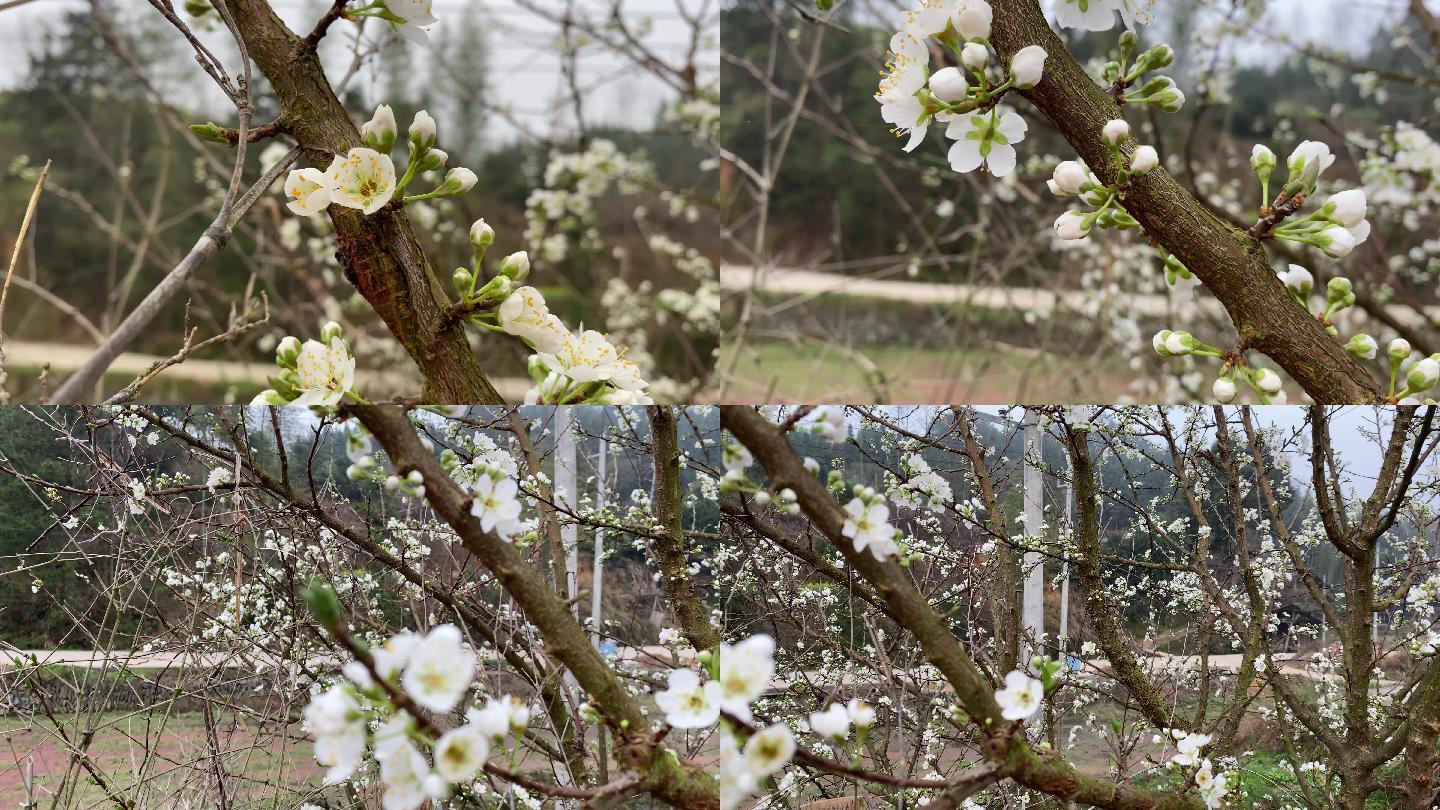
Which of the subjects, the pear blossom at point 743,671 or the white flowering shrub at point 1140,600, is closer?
the pear blossom at point 743,671

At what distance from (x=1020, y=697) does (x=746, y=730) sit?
207 mm

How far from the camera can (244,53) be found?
0.60 meters

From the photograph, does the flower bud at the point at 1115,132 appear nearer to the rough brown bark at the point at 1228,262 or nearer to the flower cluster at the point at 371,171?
the rough brown bark at the point at 1228,262

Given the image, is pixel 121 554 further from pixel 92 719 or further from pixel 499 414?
pixel 499 414

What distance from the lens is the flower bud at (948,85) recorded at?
2.00 ft

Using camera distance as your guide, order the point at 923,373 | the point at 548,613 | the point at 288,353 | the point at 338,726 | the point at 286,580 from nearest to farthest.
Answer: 1. the point at 338,726
2. the point at 288,353
3. the point at 548,613
4. the point at 286,580
5. the point at 923,373

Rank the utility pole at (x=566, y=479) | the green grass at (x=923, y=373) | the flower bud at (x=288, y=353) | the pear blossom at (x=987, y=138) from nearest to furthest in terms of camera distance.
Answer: the flower bud at (x=288, y=353), the pear blossom at (x=987, y=138), the utility pole at (x=566, y=479), the green grass at (x=923, y=373)

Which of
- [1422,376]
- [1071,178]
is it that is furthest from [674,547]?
[1422,376]

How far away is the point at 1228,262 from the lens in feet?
2.06

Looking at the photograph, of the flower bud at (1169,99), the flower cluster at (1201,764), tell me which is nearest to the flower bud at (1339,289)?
the flower bud at (1169,99)

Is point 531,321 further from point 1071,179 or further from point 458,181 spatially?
point 1071,179

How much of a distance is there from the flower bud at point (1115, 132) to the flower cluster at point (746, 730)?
1.16ft

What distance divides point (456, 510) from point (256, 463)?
0.24 metres

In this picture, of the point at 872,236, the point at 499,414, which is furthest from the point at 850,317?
the point at 499,414
